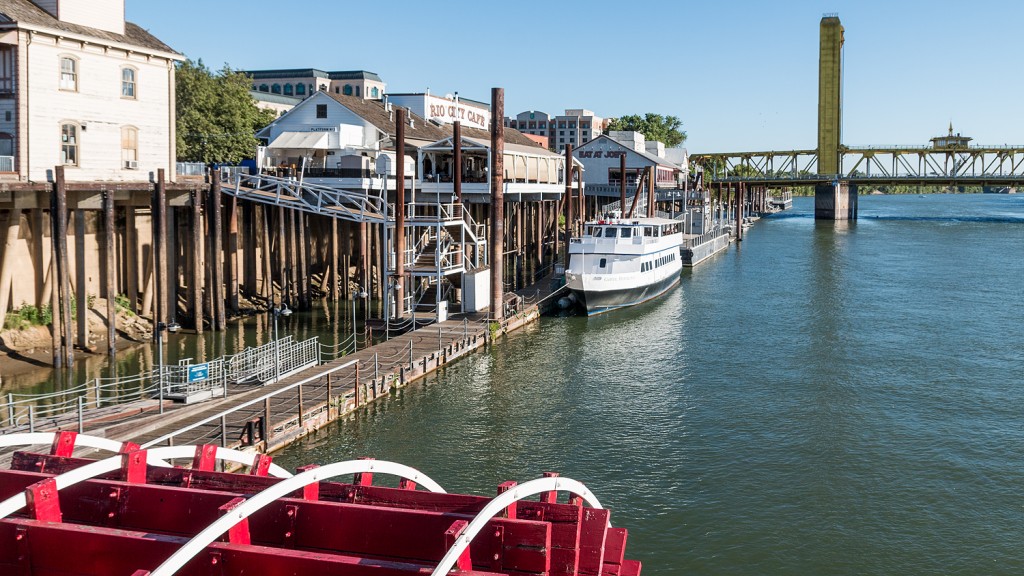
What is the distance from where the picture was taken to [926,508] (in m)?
23.7

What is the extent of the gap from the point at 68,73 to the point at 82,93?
0.91 metres

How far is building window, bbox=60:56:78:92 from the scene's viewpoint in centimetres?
3862

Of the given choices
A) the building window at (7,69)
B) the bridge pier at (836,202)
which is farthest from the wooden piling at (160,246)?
the bridge pier at (836,202)

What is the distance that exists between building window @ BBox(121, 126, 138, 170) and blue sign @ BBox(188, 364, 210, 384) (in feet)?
58.8

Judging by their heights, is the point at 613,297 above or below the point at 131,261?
below

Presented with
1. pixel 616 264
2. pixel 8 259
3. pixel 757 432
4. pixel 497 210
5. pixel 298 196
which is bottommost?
pixel 757 432

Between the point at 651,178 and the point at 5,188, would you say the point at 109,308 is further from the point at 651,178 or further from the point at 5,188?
the point at 651,178

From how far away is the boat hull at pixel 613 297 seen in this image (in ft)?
175

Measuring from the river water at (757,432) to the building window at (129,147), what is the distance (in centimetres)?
1640

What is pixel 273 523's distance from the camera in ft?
49.0

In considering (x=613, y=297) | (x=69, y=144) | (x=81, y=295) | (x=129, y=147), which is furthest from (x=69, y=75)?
(x=613, y=297)

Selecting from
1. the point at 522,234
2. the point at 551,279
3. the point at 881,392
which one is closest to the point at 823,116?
the point at 522,234

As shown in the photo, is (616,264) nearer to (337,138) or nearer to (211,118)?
(337,138)

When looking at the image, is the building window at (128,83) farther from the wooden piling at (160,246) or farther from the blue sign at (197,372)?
the blue sign at (197,372)
